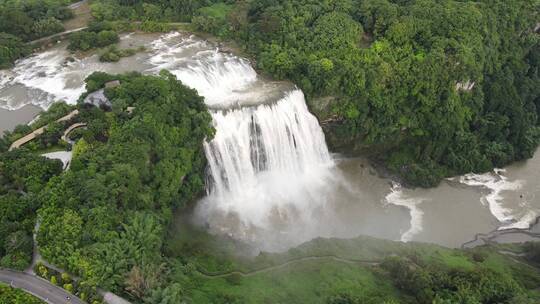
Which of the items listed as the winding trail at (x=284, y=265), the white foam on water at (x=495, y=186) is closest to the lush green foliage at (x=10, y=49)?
the winding trail at (x=284, y=265)

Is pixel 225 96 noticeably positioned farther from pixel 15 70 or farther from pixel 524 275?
pixel 524 275

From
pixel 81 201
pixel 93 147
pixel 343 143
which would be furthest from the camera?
pixel 343 143

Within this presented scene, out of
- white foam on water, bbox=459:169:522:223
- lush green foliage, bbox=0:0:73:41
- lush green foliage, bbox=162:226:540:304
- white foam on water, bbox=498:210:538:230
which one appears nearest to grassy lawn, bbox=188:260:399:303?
lush green foliage, bbox=162:226:540:304

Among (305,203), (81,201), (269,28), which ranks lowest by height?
(305,203)

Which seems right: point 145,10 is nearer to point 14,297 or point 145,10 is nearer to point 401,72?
point 401,72

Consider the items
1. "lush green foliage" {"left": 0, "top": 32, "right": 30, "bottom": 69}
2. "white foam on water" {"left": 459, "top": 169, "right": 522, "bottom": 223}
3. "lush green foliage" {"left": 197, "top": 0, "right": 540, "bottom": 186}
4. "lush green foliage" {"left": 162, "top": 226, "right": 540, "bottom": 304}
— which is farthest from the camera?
"lush green foliage" {"left": 0, "top": 32, "right": 30, "bottom": 69}

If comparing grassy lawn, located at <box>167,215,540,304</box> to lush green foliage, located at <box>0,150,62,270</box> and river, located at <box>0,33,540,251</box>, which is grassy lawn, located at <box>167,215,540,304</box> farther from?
lush green foliage, located at <box>0,150,62,270</box>

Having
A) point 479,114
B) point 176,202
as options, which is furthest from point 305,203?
point 479,114
